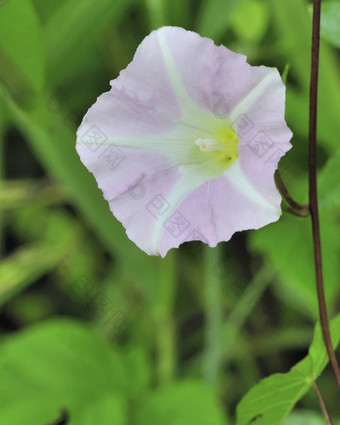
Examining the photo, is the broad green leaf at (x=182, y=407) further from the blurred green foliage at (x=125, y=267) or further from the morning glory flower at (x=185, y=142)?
the morning glory flower at (x=185, y=142)

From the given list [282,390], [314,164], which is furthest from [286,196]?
[282,390]

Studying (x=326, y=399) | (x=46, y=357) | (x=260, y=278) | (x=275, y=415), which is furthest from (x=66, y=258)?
(x=275, y=415)

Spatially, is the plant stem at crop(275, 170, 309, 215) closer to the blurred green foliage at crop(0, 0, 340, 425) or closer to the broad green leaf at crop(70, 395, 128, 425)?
the blurred green foliage at crop(0, 0, 340, 425)

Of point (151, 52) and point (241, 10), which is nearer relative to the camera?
point (151, 52)

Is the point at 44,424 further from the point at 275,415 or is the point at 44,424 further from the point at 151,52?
the point at 151,52

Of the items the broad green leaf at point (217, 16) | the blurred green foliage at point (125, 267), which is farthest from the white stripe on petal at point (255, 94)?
the broad green leaf at point (217, 16)
